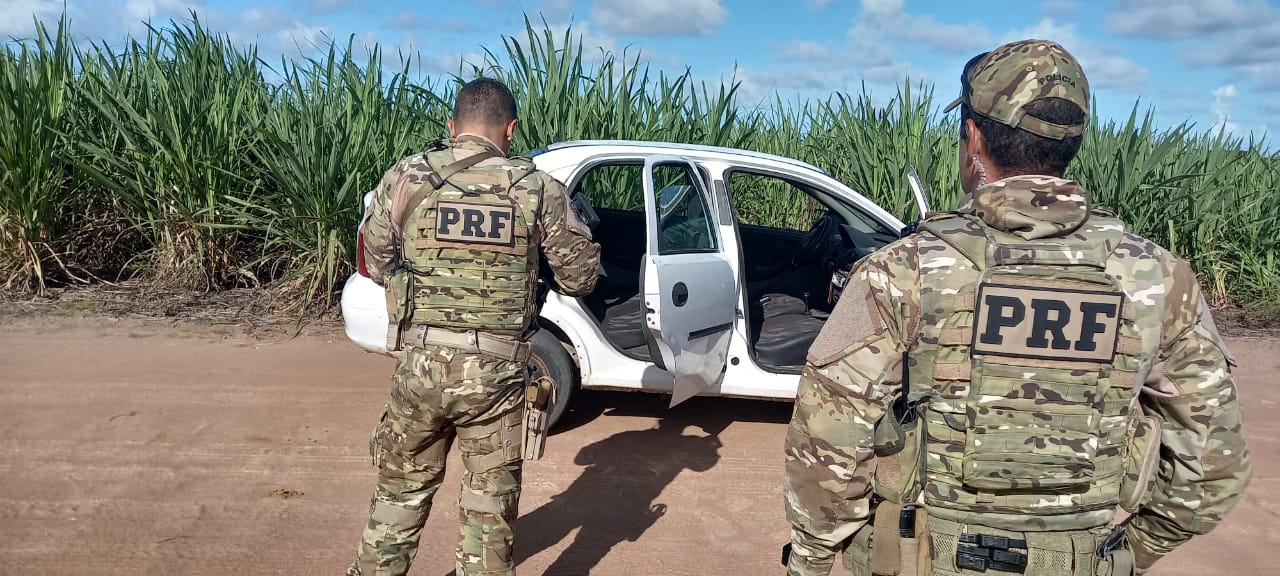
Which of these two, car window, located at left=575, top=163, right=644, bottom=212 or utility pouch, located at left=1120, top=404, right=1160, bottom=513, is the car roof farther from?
utility pouch, located at left=1120, top=404, right=1160, bottom=513

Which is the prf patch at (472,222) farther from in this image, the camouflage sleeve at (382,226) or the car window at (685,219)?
the car window at (685,219)

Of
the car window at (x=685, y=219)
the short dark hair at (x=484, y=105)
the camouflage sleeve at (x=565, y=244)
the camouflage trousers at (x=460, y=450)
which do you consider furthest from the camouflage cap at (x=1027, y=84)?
the car window at (x=685, y=219)

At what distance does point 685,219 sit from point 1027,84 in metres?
3.04

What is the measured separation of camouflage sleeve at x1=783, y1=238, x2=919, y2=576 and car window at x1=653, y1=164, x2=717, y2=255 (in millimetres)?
2764

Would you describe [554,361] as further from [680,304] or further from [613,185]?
[613,185]

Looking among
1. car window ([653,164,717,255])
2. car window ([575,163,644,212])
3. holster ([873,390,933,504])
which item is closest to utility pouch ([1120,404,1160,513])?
holster ([873,390,933,504])

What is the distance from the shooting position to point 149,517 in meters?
3.50

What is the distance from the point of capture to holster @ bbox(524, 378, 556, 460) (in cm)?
278

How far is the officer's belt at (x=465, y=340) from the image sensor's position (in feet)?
8.85

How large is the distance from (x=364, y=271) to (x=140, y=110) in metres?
3.79

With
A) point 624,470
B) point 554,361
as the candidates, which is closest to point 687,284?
point 554,361

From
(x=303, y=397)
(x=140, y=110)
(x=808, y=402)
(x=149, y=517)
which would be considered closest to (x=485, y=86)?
(x=808, y=402)

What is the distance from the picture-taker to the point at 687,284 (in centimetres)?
422

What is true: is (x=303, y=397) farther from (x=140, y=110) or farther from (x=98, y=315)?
(x=140, y=110)
